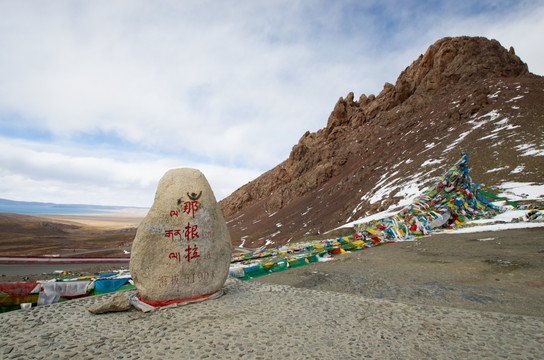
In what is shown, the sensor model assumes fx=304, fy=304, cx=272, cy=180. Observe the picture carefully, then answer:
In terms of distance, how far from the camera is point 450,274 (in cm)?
834

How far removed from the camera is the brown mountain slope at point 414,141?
95.3 feet

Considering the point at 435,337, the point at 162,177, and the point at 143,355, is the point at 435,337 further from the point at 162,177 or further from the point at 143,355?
the point at 162,177

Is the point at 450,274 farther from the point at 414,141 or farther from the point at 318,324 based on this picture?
the point at 414,141

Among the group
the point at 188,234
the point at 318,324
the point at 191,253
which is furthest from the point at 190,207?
the point at 318,324

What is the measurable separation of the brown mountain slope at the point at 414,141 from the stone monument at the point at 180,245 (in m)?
22.5

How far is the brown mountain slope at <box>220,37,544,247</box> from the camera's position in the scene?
2906cm

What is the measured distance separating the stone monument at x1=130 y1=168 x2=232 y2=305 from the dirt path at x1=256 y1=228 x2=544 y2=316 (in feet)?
9.69

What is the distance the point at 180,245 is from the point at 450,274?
7.20 metres

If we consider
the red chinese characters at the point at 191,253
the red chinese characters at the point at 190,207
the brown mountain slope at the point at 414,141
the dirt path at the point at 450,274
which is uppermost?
the brown mountain slope at the point at 414,141

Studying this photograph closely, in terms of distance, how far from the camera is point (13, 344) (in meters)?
4.38

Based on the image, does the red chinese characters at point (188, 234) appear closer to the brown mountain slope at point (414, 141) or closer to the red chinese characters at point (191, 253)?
the red chinese characters at point (191, 253)

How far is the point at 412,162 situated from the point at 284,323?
1508 inches

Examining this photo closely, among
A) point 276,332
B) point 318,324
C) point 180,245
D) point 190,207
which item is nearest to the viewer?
point 276,332

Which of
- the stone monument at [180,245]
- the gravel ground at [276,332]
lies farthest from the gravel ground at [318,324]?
the stone monument at [180,245]
